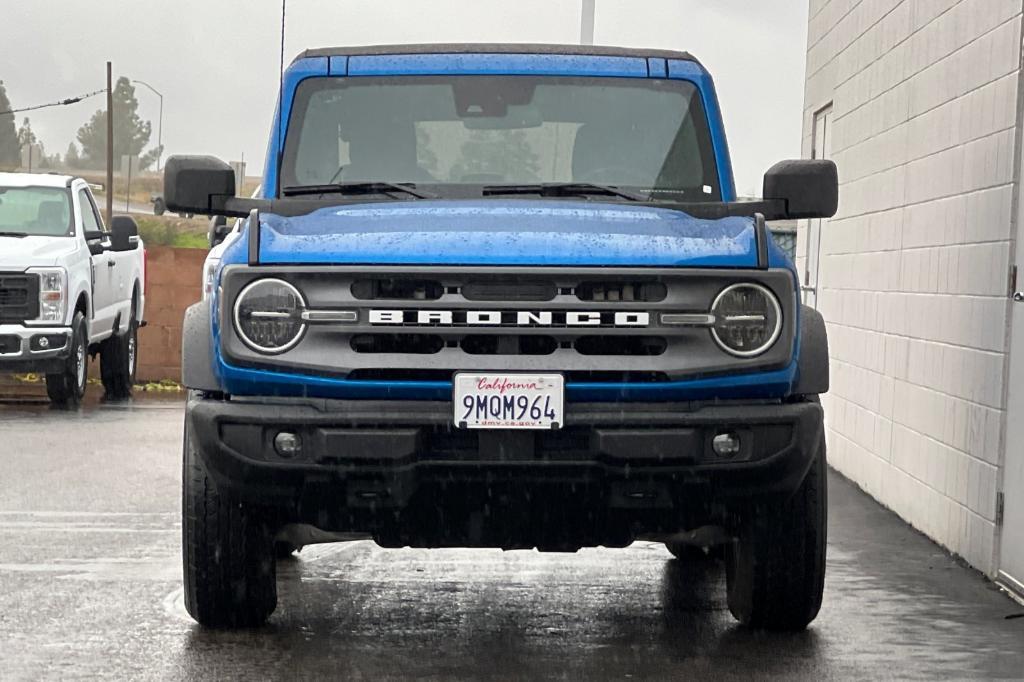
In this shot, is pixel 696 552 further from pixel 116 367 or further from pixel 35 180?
pixel 116 367

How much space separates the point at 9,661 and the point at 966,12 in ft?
18.4

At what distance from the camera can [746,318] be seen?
5992mm

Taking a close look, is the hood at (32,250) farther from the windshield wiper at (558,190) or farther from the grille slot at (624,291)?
the grille slot at (624,291)

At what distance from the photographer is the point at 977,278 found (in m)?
8.71

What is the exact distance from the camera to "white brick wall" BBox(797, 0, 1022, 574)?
8.43 m

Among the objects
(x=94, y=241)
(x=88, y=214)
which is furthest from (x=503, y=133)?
(x=88, y=214)

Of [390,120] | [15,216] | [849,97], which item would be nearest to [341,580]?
[390,120]

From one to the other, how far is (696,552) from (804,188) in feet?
7.65

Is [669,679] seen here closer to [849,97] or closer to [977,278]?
[977,278]

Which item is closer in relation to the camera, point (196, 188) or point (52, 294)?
point (196, 188)

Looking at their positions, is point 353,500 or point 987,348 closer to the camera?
point 353,500

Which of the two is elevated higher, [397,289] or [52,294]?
[397,289]

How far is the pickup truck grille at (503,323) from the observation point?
5871mm

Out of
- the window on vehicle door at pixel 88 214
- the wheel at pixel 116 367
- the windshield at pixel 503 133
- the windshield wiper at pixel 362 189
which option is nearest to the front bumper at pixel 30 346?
the window on vehicle door at pixel 88 214
